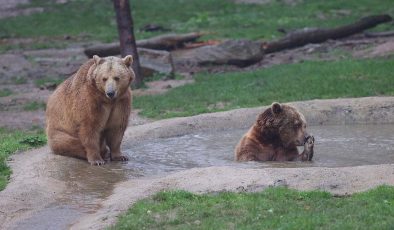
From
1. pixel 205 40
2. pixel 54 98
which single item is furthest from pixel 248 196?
pixel 205 40

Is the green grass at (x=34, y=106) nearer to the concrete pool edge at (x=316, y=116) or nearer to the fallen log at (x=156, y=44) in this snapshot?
the concrete pool edge at (x=316, y=116)

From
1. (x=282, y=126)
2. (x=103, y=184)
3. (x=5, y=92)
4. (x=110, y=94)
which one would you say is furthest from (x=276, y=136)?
(x=5, y=92)

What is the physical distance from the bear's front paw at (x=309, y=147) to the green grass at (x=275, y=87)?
13.4 feet

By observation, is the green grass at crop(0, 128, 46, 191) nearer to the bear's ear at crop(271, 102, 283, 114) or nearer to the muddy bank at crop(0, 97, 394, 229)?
the muddy bank at crop(0, 97, 394, 229)

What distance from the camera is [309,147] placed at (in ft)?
32.6

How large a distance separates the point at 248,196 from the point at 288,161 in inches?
101

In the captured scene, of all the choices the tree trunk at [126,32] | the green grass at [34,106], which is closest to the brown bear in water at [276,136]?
the green grass at [34,106]

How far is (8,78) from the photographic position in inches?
770

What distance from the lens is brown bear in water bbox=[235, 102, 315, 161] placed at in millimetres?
10227

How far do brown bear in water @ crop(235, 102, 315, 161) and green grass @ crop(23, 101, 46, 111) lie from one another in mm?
6169

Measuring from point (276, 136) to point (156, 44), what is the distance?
11.3m

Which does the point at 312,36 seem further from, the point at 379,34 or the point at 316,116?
the point at 316,116

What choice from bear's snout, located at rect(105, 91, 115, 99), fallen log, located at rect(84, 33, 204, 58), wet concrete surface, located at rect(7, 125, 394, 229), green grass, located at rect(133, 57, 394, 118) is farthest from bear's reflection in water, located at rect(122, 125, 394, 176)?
fallen log, located at rect(84, 33, 204, 58)

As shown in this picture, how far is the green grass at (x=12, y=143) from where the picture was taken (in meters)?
9.30
